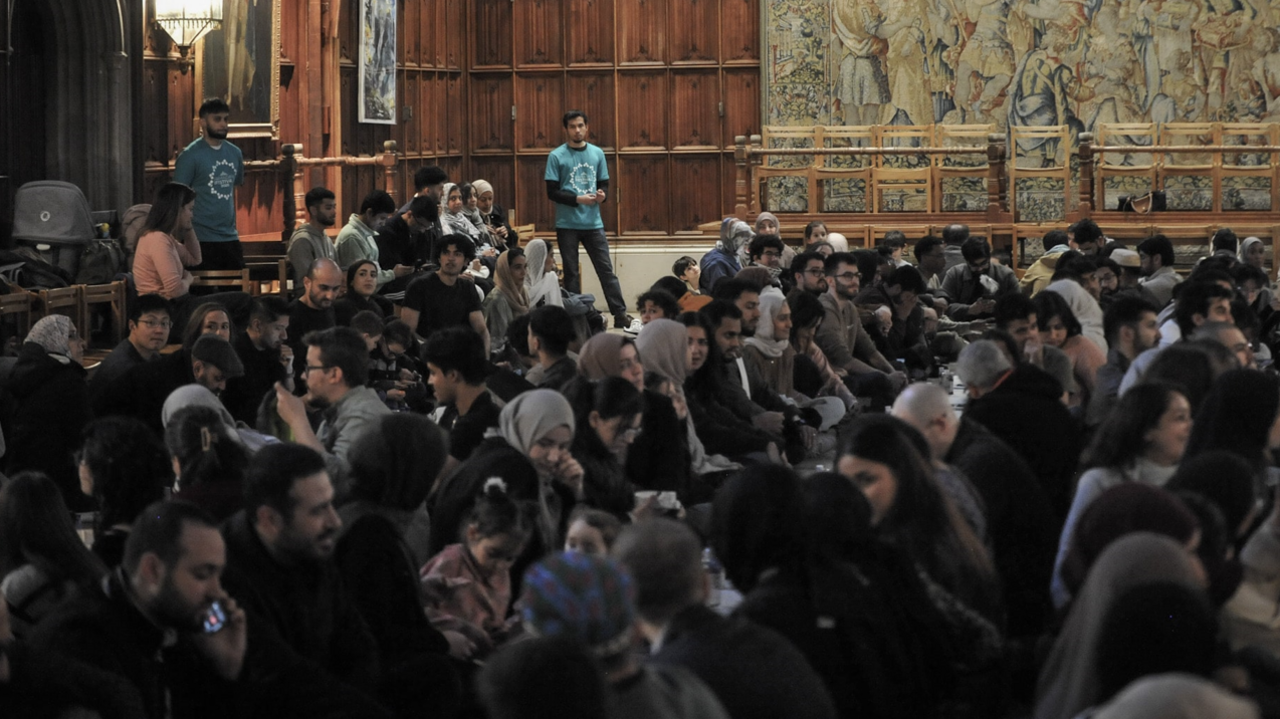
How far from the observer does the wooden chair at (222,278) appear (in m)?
11.5

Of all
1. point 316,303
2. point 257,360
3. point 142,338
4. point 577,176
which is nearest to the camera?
point 142,338

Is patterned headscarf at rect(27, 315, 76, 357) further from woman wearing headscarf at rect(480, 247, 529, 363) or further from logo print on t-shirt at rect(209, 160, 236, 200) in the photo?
logo print on t-shirt at rect(209, 160, 236, 200)

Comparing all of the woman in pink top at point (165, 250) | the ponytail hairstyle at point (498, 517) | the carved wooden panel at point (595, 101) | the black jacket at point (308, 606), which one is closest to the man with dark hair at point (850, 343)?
the woman in pink top at point (165, 250)

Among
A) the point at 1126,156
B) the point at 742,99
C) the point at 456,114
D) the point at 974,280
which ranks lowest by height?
the point at 974,280

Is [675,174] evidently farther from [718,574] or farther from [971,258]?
[718,574]

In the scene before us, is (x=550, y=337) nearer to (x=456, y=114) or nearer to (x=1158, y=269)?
(x=1158, y=269)

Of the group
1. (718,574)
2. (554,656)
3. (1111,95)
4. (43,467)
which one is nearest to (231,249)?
(43,467)

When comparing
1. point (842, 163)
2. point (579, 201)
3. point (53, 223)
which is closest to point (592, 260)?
point (579, 201)

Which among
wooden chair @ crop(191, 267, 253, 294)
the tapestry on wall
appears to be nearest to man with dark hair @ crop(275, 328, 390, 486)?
wooden chair @ crop(191, 267, 253, 294)

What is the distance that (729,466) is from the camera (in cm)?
751

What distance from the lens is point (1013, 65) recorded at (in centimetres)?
1969

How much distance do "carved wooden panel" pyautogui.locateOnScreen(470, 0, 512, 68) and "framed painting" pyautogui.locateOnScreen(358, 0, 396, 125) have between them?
2670mm

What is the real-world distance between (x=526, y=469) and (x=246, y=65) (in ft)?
31.7

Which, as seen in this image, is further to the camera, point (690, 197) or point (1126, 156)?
point (690, 197)
